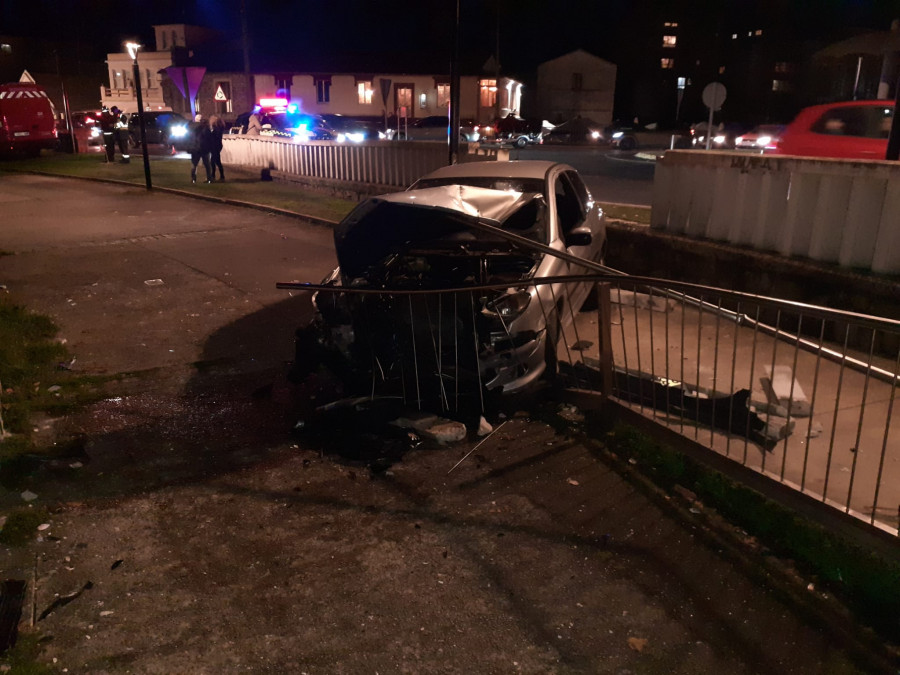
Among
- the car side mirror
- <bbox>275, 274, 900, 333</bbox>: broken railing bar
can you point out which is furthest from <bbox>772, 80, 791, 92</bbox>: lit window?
<bbox>275, 274, 900, 333</bbox>: broken railing bar

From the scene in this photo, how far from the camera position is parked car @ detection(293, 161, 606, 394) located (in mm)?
→ 5117

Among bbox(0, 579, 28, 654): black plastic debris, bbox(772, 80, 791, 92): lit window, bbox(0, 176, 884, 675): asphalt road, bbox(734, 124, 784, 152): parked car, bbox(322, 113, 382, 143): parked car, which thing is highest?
bbox(772, 80, 791, 92): lit window

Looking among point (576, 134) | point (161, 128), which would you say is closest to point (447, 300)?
point (161, 128)

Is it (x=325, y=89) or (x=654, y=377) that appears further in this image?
(x=325, y=89)

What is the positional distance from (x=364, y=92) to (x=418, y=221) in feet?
149

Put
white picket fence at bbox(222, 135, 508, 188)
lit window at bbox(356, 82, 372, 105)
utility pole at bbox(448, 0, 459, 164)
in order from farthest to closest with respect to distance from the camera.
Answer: lit window at bbox(356, 82, 372, 105), white picket fence at bbox(222, 135, 508, 188), utility pole at bbox(448, 0, 459, 164)

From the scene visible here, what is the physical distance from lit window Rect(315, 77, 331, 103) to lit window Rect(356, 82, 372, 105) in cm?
195

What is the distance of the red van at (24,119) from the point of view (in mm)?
25750

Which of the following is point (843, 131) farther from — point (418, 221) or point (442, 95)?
point (442, 95)

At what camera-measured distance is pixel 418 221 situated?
17.6ft

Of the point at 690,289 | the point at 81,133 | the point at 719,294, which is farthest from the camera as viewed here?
the point at 81,133

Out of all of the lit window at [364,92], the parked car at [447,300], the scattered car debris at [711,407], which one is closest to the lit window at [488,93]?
the lit window at [364,92]

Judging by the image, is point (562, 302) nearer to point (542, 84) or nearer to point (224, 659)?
point (224, 659)

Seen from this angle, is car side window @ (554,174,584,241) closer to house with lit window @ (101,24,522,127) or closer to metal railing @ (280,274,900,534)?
metal railing @ (280,274,900,534)
